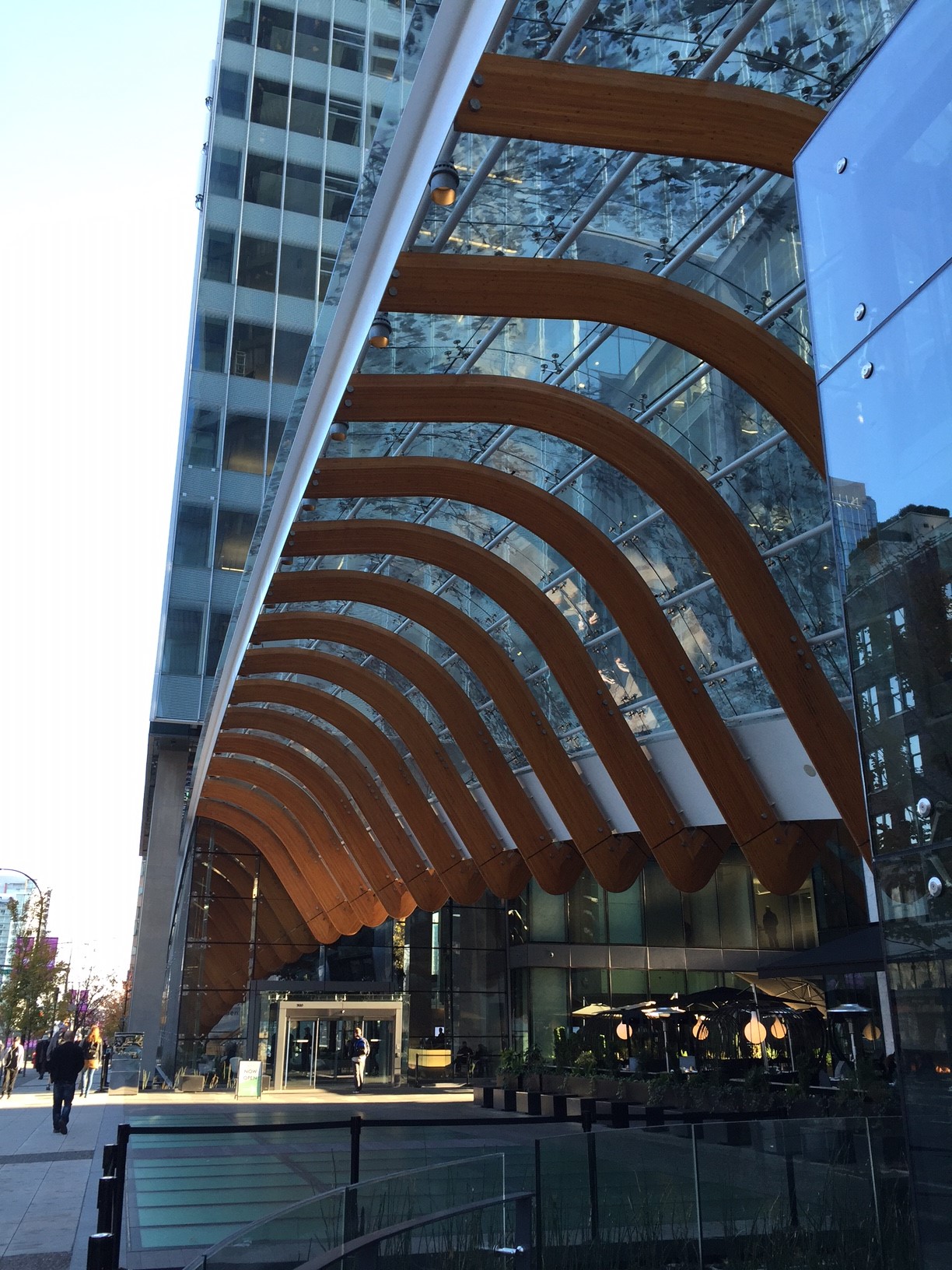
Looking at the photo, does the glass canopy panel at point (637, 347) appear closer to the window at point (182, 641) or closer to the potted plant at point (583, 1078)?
the potted plant at point (583, 1078)

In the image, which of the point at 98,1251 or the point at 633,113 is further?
the point at 633,113

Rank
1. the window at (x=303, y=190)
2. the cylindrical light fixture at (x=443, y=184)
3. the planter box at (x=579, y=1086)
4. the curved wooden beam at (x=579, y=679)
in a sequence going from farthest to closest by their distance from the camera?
the window at (x=303, y=190), the planter box at (x=579, y=1086), the curved wooden beam at (x=579, y=679), the cylindrical light fixture at (x=443, y=184)

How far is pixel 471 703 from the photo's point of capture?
24.0 meters

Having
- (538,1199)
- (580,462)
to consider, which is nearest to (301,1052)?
(580,462)

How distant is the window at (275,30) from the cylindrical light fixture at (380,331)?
43.4 m

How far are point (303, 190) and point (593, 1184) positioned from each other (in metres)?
44.4

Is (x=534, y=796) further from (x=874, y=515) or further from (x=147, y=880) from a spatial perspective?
(x=874, y=515)

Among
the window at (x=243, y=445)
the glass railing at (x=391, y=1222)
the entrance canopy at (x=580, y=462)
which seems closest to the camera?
the glass railing at (x=391, y=1222)

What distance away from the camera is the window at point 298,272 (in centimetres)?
4547

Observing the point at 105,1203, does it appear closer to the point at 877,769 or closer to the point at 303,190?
the point at 877,769

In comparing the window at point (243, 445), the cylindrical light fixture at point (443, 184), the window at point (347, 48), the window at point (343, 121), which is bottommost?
the cylindrical light fixture at point (443, 184)

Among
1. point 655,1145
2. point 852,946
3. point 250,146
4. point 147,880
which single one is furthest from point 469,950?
point 655,1145

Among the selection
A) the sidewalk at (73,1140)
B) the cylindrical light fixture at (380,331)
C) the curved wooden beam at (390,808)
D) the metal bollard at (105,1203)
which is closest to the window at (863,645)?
the metal bollard at (105,1203)

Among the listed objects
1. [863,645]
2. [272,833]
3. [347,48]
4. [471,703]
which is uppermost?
[347,48]
